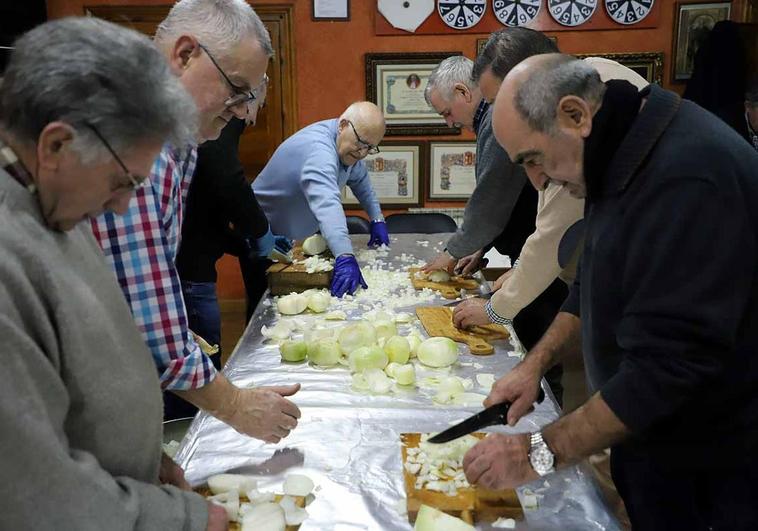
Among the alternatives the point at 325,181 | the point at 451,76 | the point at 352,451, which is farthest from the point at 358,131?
the point at 352,451

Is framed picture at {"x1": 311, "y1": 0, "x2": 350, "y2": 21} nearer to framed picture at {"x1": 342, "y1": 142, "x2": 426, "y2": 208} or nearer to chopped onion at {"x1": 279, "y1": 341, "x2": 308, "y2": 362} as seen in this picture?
framed picture at {"x1": 342, "y1": 142, "x2": 426, "y2": 208}

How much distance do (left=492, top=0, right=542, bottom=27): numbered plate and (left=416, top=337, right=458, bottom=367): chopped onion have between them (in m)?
3.85

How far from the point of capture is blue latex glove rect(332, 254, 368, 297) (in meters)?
2.99

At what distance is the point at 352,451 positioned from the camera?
5.25ft

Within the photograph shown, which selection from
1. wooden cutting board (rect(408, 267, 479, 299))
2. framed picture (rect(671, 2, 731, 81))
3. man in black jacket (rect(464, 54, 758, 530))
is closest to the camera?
man in black jacket (rect(464, 54, 758, 530))

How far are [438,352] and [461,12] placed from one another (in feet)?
12.8

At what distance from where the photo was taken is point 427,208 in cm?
566

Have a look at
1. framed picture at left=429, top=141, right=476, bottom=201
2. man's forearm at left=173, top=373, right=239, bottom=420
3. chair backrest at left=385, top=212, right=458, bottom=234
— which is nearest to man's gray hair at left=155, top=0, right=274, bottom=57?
man's forearm at left=173, top=373, right=239, bottom=420

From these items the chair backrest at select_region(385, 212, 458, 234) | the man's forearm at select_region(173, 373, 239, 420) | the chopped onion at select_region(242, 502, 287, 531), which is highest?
the man's forearm at select_region(173, 373, 239, 420)

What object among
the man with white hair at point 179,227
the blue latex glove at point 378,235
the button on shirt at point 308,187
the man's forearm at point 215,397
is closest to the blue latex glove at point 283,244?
the button on shirt at point 308,187

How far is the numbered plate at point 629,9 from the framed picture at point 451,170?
154cm

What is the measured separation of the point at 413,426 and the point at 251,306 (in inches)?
92.2

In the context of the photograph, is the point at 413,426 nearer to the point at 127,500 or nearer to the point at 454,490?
the point at 454,490

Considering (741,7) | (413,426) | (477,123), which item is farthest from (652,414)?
(741,7)
